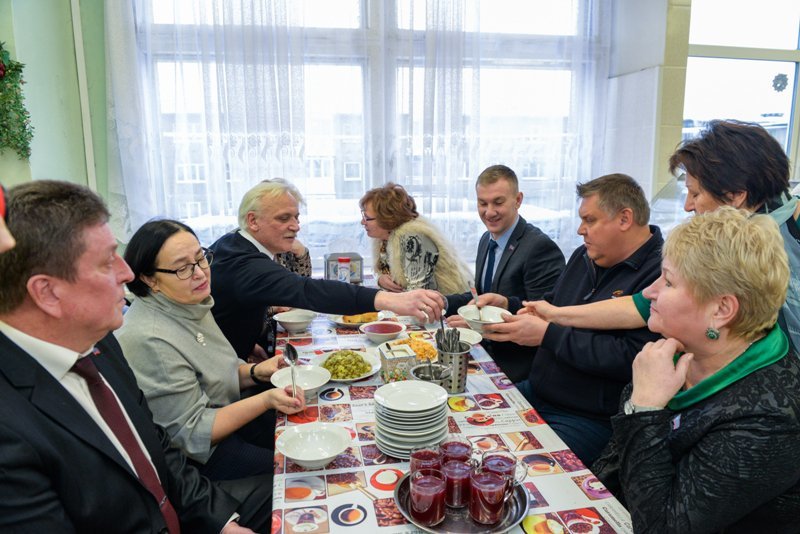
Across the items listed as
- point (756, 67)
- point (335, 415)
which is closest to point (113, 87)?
point (335, 415)

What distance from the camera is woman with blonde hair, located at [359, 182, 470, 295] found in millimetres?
2973

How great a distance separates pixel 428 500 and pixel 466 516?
0.11 metres

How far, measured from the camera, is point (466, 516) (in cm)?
113

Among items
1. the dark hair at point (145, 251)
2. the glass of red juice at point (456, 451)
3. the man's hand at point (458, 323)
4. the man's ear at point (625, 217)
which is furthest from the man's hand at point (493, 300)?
the dark hair at point (145, 251)

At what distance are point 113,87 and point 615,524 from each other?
374cm

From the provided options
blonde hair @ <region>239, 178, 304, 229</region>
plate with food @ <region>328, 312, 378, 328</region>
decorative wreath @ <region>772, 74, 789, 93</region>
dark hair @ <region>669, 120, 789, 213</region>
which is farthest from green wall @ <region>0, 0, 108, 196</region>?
decorative wreath @ <region>772, 74, 789, 93</region>

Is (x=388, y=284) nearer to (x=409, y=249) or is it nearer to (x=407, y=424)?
(x=409, y=249)

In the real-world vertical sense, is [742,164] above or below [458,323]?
above

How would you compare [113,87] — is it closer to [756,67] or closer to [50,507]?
[50,507]

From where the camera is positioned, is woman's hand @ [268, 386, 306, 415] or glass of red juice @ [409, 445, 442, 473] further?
woman's hand @ [268, 386, 306, 415]

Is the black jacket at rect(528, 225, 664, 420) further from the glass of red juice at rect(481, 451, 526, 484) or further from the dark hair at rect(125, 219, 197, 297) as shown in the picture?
the dark hair at rect(125, 219, 197, 297)

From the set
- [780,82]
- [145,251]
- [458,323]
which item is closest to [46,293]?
[145,251]

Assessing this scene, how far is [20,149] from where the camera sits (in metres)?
2.72

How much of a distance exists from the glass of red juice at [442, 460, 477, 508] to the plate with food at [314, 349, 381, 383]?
71 centimetres
